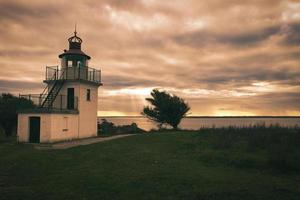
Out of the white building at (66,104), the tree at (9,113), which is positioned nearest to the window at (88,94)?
the white building at (66,104)

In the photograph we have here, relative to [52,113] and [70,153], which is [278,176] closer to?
[70,153]

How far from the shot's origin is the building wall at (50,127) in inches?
921

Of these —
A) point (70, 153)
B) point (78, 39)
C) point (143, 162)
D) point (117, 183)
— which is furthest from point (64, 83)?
point (117, 183)

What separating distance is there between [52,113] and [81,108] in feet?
15.4

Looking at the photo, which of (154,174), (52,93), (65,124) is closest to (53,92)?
(52,93)

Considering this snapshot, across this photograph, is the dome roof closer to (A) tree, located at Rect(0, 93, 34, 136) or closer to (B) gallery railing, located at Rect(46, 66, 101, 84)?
(B) gallery railing, located at Rect(46, 66, 101, 84)

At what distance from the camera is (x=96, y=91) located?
3050 centimetres

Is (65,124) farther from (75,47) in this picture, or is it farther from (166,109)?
(166,109)

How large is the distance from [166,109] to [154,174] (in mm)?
27441

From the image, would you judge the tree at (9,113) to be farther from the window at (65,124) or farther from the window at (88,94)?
the window at (65,124)

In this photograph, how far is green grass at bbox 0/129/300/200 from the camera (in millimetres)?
8766

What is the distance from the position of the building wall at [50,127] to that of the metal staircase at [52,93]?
6.46ft

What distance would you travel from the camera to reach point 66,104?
2781 cm

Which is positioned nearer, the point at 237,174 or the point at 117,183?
the point at 117,183
